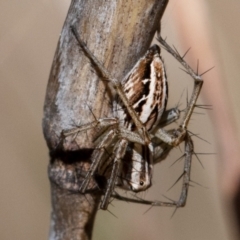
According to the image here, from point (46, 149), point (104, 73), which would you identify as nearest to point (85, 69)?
point (104, 73)

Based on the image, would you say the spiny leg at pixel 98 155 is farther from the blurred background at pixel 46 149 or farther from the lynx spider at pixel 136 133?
the blurred background at pixel 46 149

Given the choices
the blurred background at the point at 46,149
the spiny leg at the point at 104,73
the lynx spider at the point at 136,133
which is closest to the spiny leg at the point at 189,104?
the lynx spider at the point at 136,133

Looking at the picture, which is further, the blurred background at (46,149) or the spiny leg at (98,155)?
the blurred background at (46,149)

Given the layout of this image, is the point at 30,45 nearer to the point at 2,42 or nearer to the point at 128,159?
the point at 2,42

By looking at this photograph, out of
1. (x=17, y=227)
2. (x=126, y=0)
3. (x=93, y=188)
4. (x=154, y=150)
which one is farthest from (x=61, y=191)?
(x=17, y=227)

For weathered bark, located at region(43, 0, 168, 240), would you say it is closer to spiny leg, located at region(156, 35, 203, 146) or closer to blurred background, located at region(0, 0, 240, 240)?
spiny leg, located at region(156, 35, 203, 146)

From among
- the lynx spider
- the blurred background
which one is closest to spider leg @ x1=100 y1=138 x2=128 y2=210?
the lynx spider
